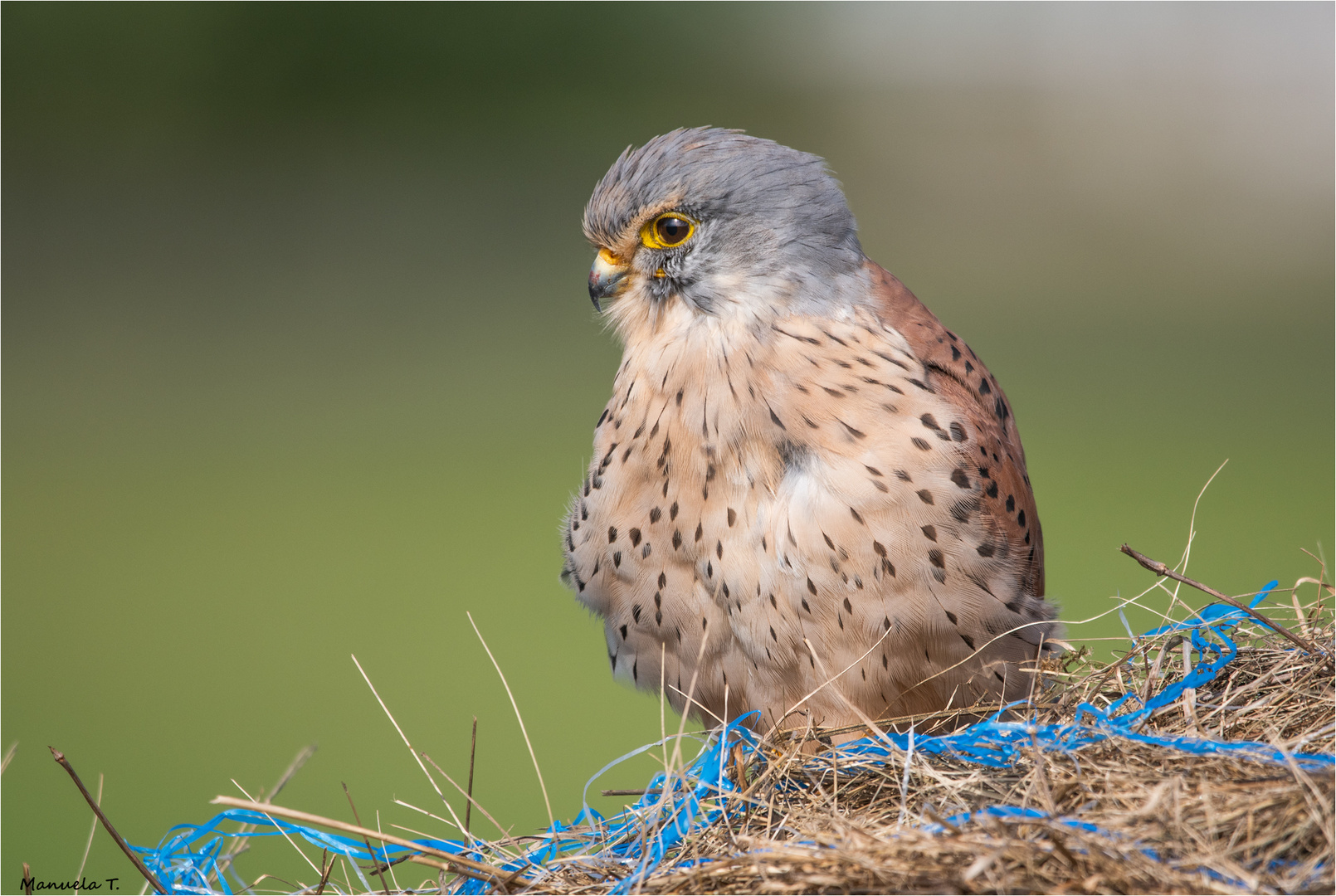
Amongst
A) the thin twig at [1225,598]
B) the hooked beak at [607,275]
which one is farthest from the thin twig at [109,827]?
the thin twig at [1225,598]

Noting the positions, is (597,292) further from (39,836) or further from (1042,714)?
(39,836)

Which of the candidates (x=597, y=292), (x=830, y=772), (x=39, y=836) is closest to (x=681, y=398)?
(x=597, y=292)

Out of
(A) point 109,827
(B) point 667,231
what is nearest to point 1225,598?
(B) point 667,231

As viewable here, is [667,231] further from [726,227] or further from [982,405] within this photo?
[982,405]

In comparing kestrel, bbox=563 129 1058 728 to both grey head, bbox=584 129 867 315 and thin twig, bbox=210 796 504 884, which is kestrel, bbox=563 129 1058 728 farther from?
thin twig, bbox=210 796 504 884

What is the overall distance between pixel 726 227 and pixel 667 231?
0.42 feet

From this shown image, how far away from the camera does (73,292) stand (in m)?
16.2

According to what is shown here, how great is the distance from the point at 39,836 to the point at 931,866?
605 centimetres

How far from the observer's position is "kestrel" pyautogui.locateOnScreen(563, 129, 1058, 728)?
210 centimetres

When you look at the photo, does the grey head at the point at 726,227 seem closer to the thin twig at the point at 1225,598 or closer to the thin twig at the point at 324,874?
the thin twig at the point at 1225,598

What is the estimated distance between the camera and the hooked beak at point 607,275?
7.90 ft

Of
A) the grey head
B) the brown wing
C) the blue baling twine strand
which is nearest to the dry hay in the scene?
the blue baling twine strand

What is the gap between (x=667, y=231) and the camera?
2.31 meters

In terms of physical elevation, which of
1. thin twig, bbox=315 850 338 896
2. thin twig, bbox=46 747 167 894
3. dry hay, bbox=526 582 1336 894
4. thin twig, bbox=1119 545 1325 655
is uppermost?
thin twig, bbox=1119 545 1325 655
